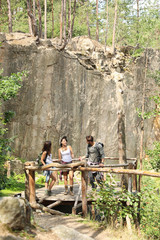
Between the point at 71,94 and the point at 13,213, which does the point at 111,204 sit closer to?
the point at 13,213

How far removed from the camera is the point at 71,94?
18969mm

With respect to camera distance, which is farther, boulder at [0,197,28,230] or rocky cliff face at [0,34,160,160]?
rocky cliff face at [0,34,160,160]

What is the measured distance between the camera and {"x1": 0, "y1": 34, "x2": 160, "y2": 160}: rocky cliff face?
17.0 m

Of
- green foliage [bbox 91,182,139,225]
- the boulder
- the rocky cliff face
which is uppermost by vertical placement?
the rocky cliff face

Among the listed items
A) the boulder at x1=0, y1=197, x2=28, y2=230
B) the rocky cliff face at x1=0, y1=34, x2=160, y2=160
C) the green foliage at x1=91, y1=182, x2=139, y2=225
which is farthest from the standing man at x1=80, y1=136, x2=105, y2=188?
the rocky cliff face at x1=0, y1=34, x2=160, y2=160

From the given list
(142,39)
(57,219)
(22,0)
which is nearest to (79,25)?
(22,0)

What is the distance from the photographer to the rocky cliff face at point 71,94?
17031 millimetres

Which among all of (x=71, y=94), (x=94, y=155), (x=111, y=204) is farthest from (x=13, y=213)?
(x=71, y=94)

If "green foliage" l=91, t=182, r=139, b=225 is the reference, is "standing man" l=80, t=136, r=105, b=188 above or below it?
above

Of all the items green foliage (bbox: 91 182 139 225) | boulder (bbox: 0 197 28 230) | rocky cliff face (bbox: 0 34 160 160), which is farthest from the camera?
rocky cliff face (bbox: 0 34 160 160)

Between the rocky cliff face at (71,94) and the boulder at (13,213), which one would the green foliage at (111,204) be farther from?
the rocky cliff face at (71,94)

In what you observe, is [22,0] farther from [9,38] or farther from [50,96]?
[50,96]

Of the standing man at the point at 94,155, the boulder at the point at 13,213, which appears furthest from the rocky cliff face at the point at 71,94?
the boulder at the point at 13,213

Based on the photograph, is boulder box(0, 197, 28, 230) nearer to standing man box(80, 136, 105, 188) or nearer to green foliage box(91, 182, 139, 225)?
green foliage box(91, 182, 139, 225)
